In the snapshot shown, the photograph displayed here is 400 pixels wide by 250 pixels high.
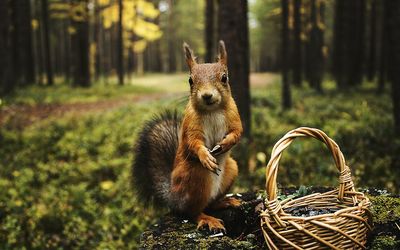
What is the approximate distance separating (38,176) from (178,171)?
485 cm

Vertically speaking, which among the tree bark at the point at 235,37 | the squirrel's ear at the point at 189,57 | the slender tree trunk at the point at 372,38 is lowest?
the squirrel's ear at the point at 189,57

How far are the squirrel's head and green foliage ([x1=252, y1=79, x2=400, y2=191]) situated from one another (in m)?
3.64

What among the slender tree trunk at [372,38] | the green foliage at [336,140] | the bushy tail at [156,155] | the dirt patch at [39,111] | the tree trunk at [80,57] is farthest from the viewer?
the tree trunk at [80,57]

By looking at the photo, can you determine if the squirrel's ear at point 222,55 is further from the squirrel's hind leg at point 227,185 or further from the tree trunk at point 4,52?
the tree trunk at point 4,52

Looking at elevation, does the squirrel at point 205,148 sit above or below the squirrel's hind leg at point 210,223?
above

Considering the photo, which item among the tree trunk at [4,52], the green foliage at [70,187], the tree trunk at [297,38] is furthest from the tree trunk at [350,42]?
the tree trunk at [4,52]

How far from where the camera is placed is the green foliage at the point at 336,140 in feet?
19.9

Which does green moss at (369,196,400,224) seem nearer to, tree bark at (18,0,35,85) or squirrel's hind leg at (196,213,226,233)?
squirrel's hind leg at (196,213,226,233)

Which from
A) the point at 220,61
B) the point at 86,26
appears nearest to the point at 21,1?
the point at 86,26

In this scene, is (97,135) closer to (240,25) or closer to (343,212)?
(240,25)

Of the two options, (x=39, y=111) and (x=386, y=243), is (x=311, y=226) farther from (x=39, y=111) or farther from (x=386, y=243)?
(x=39, y=111)

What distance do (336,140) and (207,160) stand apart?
5.20 m

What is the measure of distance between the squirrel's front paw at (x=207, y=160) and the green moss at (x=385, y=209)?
42.4 inches

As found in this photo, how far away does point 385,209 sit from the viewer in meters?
2.67
